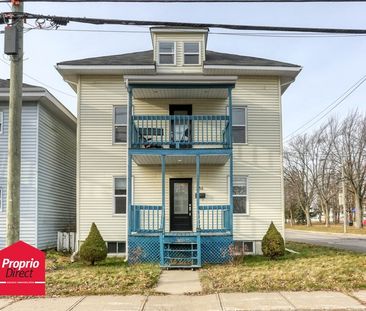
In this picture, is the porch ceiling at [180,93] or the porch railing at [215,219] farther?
the porch ceiling at [180,93]

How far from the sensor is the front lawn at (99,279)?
32.5 feet

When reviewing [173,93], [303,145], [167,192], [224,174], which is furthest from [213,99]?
[303,145]

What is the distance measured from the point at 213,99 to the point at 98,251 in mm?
7221

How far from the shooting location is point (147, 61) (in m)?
17.8

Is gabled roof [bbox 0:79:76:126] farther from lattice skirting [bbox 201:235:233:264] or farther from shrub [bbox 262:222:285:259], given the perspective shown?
shrub [bbox 262:222:285:259]

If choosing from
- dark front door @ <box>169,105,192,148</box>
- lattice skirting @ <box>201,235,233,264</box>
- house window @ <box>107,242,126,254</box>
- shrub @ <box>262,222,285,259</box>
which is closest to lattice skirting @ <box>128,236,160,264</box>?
lattice skirting @ <box>201,235,233,264</box>

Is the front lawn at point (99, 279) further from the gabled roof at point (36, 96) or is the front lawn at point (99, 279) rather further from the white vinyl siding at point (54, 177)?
the gabled roof at point (36, 96)

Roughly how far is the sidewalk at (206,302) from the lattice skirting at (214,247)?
16.8ft

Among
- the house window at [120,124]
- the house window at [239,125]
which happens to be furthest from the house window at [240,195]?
the house window at [120,124]

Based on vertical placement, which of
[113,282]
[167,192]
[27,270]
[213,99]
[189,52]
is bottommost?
[113,282]

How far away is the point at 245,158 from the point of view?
17516 mm

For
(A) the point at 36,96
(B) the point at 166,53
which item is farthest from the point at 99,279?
(B) the point at 166,53

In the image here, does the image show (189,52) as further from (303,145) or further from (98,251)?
(303,145)

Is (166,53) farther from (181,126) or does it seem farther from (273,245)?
(273,245)
